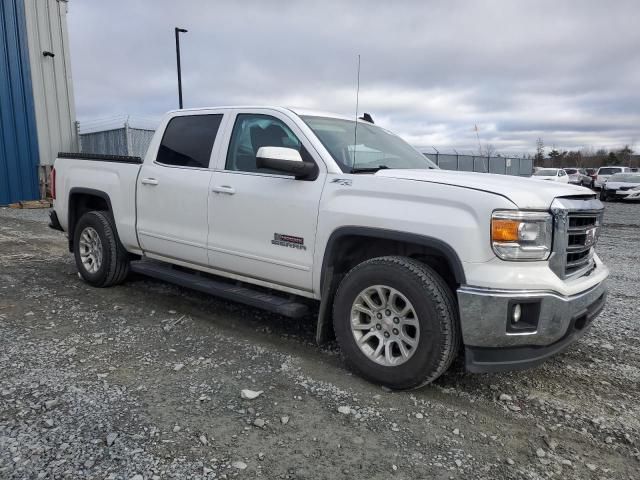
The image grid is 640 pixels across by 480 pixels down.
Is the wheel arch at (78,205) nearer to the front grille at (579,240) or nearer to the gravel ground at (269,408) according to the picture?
the gravel ground at (269,408)

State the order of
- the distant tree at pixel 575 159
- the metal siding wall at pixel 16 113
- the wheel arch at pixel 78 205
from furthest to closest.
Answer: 1. the distant tree at pixel 575 159
2. the metal siding wall at pixel 16 113
3. the wheel arch at pixel 78 205

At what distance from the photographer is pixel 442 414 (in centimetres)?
317

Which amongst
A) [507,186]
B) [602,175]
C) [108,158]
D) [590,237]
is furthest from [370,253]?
[602,175]

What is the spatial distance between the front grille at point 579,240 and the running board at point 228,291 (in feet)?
6.18

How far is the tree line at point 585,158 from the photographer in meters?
71.7

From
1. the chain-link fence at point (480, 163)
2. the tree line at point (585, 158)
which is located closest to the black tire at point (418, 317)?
the chain-link fence at point (480, 163)

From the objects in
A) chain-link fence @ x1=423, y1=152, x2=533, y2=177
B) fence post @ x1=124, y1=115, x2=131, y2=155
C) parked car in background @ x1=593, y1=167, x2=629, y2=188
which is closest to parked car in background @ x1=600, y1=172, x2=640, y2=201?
parked car in background @ x1=593, y1=167, x2=629, y2=188

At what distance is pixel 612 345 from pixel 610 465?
1925 mm

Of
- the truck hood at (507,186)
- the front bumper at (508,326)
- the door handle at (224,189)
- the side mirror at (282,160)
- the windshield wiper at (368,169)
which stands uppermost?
the side mirror at (282,160)

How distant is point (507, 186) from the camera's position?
3.21 meters

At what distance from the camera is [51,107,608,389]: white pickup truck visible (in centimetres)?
305

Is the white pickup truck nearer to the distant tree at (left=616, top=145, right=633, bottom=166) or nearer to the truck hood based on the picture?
the truck hood

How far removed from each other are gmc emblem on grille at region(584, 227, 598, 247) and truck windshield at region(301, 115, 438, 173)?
140 cm

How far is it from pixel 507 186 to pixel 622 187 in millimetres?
22650
